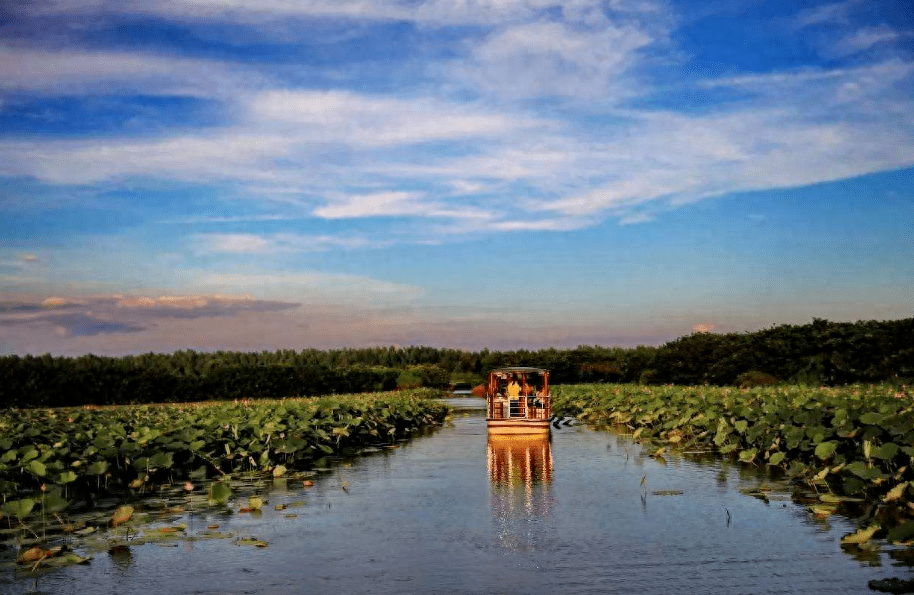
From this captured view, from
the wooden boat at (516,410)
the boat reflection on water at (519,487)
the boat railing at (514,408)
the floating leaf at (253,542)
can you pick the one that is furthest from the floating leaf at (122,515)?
the boat railing at (514,408)

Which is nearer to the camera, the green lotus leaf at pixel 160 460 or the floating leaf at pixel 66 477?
the floating leaf at pixel 66 477

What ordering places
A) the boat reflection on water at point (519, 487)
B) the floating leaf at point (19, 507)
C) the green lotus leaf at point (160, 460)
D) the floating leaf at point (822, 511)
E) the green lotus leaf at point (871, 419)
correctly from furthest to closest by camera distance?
the green lotus leaf at point (160, 460) < the green lotus leaf at point (871, 419) < the floating leaf at point (822, 511) < the boat reflection on water at point (519, 487) < the floating leaf at point (19, 507)

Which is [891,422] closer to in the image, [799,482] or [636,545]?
[799,482]

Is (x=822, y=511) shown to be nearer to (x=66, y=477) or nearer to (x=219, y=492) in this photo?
(x=219, y=492)

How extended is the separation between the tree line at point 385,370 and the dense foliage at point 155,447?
51.5ft

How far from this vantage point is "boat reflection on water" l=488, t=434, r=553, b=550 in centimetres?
960

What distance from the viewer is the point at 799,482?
520 inches

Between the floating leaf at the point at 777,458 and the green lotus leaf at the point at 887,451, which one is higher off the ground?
the green lotus leaf at the point at 887,451

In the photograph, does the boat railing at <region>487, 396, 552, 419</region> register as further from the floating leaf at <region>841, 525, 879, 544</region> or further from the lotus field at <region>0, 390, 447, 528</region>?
the floating leaf at <region>841, 525, 879, 544</region>

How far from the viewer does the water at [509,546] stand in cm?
755

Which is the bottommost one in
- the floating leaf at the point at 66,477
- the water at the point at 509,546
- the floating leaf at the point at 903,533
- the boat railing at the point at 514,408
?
the water at the point at 509,546

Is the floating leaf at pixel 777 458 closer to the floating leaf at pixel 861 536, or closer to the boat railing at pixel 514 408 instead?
the floating leaf at pixel 861 536

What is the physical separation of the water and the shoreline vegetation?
5.39 feet

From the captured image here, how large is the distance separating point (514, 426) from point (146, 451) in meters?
10.4
